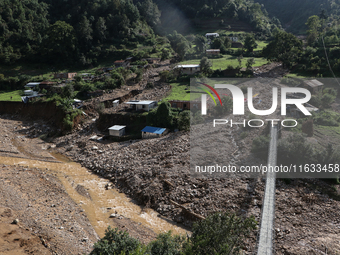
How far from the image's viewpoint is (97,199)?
20.0 meters

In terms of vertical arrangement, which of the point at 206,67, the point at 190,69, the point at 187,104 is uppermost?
the point at 206,67

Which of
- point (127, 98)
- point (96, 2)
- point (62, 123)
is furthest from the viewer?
point (96, 2)

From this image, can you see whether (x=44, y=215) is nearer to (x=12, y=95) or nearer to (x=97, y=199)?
(x=97, y=199)

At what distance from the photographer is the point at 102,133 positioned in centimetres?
3180

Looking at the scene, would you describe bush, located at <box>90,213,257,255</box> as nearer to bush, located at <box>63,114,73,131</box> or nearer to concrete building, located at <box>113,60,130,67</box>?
bush, located at <box>63,114,73,131</box>

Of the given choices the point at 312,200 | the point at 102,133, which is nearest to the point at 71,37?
the point at 102,133

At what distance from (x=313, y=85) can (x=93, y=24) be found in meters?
60.4

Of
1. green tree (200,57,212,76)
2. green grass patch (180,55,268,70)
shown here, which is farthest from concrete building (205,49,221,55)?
green tree (200,57,212,76)

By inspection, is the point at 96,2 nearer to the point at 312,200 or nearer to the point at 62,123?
the point at 62,123

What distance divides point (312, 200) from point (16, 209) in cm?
2117

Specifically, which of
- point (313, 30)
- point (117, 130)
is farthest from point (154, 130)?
point (313, 30)

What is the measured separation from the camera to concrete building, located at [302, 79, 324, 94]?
3437 centimetres

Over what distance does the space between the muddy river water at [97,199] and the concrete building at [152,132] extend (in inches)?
294

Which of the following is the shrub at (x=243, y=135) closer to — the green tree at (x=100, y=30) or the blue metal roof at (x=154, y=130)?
the blue metal roof at (x=154, y=130)
